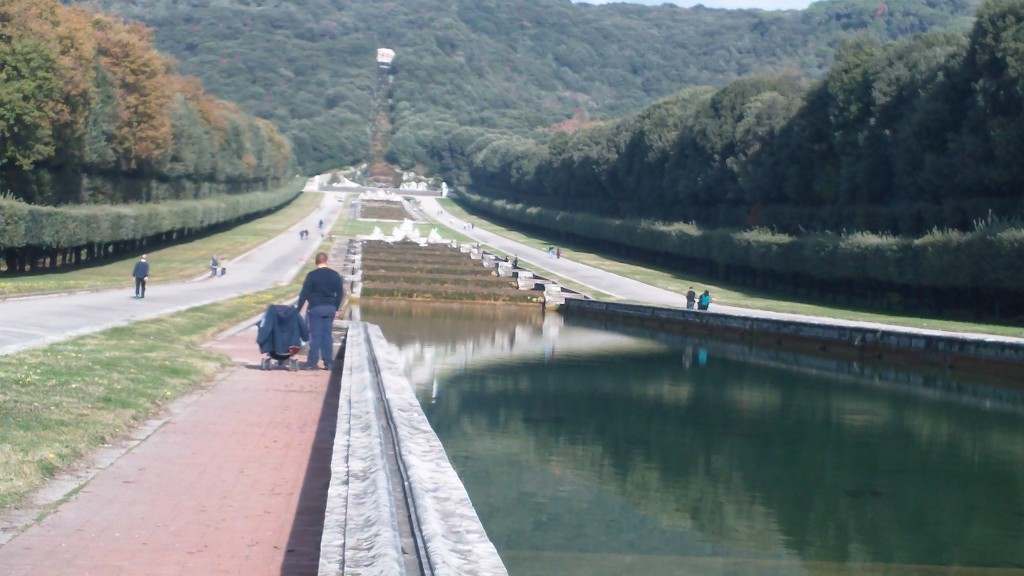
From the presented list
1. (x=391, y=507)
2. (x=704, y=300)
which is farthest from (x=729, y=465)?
(x=704, y=300)

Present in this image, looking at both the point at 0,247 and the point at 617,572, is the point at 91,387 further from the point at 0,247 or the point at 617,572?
the point at 0,247

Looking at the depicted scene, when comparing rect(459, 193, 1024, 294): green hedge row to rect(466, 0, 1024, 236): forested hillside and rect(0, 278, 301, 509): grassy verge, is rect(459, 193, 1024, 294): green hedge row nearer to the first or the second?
rect(466, 0, 1024, 236): forested hillside

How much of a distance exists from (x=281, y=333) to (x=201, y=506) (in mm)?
7762

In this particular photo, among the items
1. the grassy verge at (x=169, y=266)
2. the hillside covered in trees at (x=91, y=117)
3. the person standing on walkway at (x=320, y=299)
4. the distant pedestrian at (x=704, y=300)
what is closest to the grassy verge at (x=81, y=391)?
the person standing on walkway at (x=320, y=299)

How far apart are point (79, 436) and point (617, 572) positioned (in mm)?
4467

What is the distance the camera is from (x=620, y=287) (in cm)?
4841

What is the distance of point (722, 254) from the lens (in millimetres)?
52469

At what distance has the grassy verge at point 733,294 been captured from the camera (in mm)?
32281

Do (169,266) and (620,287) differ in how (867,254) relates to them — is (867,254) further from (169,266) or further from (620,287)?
(169,266)

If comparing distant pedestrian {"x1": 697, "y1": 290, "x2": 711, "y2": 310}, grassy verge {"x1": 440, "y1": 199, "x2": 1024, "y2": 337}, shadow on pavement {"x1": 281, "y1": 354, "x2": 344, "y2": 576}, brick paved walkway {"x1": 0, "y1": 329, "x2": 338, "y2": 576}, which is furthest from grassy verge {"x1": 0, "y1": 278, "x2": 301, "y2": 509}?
grassy verge {"x1": 440, "y1": 199, "x2": 1024, "y2": 337}

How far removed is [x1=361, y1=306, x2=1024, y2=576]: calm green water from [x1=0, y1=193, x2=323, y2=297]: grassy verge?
13.4 meters

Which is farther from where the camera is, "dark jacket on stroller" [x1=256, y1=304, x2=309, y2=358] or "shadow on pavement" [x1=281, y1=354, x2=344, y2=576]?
"dark jacket on stroller" [x1=256, y1=304, x2=309, y2=358]

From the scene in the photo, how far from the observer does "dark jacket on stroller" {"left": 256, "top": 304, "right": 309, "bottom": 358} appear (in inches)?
622

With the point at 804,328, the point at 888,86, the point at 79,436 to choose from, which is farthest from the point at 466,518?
the point at 888,86
